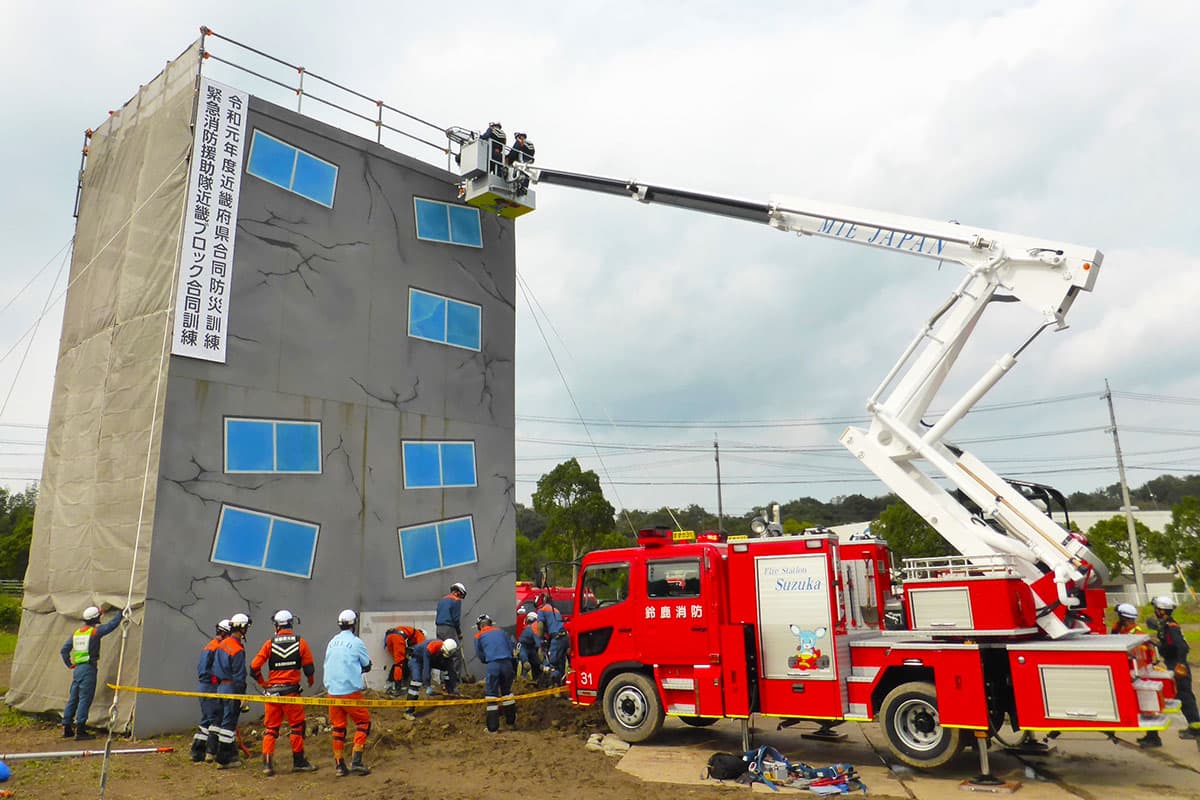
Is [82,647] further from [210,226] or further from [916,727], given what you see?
Answer: [916,727]

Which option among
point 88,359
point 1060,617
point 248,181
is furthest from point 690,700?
point 88,359

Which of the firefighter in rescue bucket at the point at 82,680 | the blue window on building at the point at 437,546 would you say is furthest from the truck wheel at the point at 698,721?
the firefighter in rescue bucket at the point at 82,680

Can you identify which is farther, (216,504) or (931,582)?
(216,504)

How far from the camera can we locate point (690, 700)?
35.9ft

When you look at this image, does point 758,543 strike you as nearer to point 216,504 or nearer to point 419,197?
point 216,504

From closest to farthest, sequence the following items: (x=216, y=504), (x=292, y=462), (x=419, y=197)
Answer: (x=216, y=504) → (x=292, y=462) → (x=419, y=197)

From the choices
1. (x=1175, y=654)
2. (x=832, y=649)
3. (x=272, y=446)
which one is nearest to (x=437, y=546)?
(x=272, y=446)

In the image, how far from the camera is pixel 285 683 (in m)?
10.2

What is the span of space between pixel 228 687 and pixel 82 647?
3.42m

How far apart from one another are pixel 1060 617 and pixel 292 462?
12.8m

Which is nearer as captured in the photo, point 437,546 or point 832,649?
point 832,649

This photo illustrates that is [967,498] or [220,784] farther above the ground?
[967,498]

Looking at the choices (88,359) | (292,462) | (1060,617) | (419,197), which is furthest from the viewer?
(419,197)

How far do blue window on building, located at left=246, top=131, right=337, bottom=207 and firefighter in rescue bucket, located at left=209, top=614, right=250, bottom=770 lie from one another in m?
8.59
